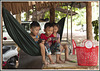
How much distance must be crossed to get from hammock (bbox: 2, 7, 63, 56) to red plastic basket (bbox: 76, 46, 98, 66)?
0.75m

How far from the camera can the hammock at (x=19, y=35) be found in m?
3.39

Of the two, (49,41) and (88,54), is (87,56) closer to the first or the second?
(88,54)

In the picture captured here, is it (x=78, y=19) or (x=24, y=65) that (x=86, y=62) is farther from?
(x=78, y=19)

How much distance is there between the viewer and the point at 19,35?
11.6 ft

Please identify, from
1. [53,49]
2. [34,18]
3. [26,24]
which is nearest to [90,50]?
[53,49]

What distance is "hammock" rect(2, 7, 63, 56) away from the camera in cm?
339

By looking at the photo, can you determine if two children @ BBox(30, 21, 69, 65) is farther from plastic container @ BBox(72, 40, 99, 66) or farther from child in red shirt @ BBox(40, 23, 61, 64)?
plastic container @ BBox(72, 40, 99, 66)

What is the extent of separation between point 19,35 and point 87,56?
1254 millimetres

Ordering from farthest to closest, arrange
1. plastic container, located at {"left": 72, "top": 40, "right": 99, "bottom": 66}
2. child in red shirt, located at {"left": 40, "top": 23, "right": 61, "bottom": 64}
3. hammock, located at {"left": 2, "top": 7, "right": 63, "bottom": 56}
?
child in red shirt, located at {"left": 40, "top": 23, "right": 61, "bottom": 64}
plastic container, located at {"left": 72, "top": 40, "right": 99, "bottom": 66}
hammock, located at {"left": 2, "top": 7, "right": 63, "bottom": 56}

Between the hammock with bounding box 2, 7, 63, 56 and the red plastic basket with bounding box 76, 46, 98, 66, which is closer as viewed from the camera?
the hammock with bounding box 2, 7, 63, 56

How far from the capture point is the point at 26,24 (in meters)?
10.3

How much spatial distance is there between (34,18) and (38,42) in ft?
14.4

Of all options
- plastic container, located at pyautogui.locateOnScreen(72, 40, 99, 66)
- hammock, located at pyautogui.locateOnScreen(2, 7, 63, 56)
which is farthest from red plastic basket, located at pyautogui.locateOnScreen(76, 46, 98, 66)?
hammock, located at pyautogui.locateOnScreen(2, 7, 63, 56)

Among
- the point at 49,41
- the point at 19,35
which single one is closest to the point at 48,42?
the point at 49,41
